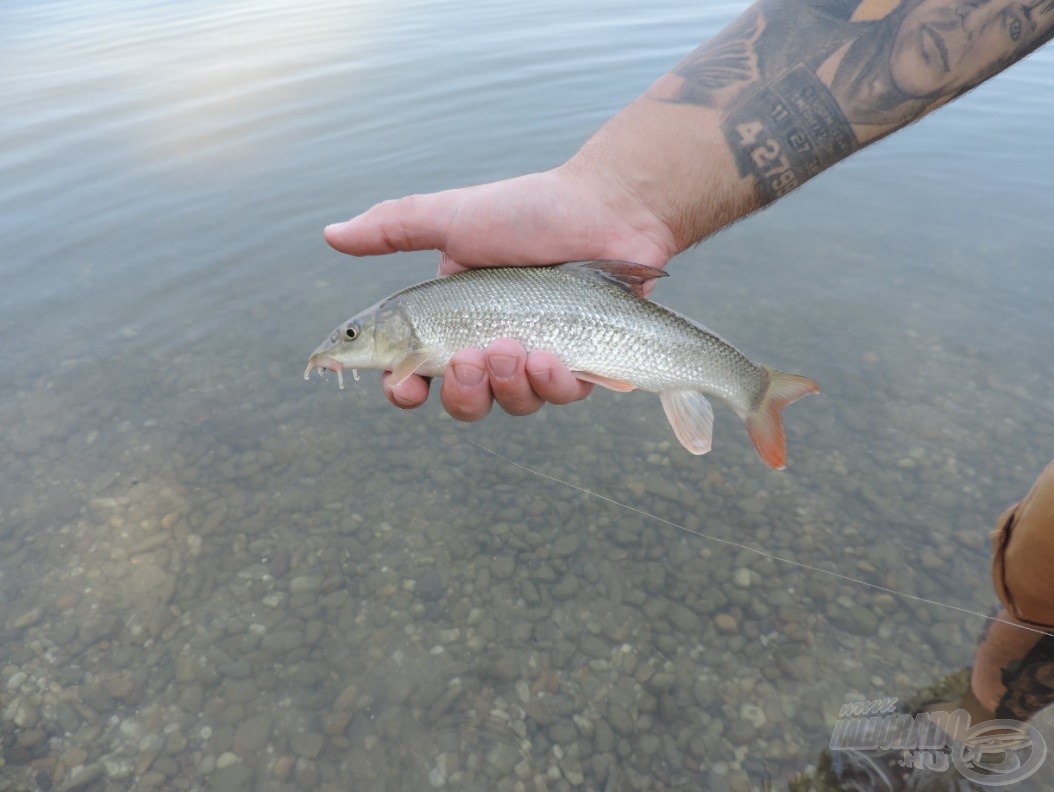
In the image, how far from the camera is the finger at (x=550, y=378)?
3.12 meters

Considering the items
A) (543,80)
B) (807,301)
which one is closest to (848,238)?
(807,301)

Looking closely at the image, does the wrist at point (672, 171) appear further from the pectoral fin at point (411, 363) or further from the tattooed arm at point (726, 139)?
the pectoral fin at point (411, 363)

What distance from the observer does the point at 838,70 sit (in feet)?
11.4

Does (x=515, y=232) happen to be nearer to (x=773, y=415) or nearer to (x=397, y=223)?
(x=397, y=223)

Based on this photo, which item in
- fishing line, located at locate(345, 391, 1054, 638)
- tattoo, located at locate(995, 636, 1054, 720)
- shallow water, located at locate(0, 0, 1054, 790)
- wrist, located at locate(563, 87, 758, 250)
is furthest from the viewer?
fishing line, located at locate(345, 391, 1054, 638)

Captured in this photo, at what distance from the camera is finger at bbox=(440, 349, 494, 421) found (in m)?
3.15

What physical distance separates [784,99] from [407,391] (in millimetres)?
2476

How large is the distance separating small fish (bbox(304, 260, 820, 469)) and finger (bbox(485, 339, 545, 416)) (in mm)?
83

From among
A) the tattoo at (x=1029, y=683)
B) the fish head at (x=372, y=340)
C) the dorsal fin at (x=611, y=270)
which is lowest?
the tattoo at (x=1029, y=683)

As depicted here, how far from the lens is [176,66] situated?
1555 cm

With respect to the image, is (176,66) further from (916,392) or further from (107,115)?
(916,392)

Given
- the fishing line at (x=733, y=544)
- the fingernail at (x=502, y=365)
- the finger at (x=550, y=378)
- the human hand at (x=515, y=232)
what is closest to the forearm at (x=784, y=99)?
the human hand at (x=515, y=232)

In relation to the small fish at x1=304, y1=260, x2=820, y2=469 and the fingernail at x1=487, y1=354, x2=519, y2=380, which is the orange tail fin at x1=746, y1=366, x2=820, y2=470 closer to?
→ the small fish at x1=304, y1=260, x2=820, y2=469

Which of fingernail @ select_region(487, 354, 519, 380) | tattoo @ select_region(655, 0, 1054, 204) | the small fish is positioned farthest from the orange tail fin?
fingernail @ select_region(487, 354, 519, 380)
